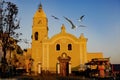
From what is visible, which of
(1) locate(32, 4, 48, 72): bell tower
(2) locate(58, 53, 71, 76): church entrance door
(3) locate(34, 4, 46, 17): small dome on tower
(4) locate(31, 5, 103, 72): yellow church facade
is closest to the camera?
(2) locate(58, 53, 71, 76): church entrance door

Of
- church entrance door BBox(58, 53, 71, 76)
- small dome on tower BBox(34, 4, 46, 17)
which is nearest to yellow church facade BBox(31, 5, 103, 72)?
church entrance door BBox(58, 53, 71, 76)

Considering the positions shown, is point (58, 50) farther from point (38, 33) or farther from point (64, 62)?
→ point (38, 33)

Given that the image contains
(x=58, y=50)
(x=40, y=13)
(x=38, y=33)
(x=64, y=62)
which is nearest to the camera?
(x=64, y=62)

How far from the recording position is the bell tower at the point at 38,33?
159 ft

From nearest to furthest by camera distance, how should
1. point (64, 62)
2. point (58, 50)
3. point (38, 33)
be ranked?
point (64, 62) → point (58, 50) → point (38, 33)

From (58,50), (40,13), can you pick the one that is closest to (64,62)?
(58,50)

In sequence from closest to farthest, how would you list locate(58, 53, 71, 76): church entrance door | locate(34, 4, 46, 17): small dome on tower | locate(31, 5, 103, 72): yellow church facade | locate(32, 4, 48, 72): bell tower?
locate(58, 53, 71, 76): church entrance door → locate(31, 5, 103, 72): yellow church facade → locate(32, 4, 48, 72): bell tower → locate(34, 4, 46, 17): small dome on tower

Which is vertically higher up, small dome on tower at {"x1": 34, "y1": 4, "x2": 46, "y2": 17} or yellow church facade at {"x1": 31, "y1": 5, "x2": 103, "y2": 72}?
small dome on tower at {"x1": 34, "y1": 4, "x2": 46, "y2": 17}

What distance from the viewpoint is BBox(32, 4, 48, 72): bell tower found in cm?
4844

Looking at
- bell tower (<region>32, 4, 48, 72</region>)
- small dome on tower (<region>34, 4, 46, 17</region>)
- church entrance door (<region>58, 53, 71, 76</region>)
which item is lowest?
church entrance door (<region>58, 53, 71, 76</region>)

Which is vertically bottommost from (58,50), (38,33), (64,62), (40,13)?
(64,62)

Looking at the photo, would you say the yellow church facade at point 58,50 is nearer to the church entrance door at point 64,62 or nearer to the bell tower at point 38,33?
the bell tower at point 38,33

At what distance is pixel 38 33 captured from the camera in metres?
49.5

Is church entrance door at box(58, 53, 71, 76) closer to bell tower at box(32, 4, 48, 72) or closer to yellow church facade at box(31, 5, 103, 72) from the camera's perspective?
yellow church facade at box(31, 5, 103, 72)
